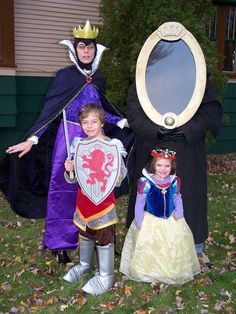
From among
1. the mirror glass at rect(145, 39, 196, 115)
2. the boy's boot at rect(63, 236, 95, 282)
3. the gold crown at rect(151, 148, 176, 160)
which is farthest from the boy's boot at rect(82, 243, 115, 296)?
the mirror glass at rect(145, 39, 196, 115)

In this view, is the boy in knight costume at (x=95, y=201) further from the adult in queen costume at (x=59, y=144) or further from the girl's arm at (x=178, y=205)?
the girl's arm at (x=178, y=205)

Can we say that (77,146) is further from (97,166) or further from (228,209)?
(228,209)

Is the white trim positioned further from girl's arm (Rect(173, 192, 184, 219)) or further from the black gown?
girl's arm (Rect(173, 192, 184, 219))

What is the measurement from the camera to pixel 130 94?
3.98 metres

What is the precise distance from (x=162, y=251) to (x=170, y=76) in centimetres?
148

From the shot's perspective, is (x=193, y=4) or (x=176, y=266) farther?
(x=193, y=4)

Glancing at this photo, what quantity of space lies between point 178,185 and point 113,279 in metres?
1.02

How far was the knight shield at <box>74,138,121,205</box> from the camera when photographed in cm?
358

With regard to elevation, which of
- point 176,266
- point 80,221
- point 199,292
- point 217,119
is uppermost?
point 217,119

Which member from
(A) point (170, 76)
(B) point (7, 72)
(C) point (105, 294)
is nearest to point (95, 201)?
(C) point (105, 294)

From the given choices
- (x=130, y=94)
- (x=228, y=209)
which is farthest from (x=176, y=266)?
(x=228, y=209)

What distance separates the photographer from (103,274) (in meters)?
3.85

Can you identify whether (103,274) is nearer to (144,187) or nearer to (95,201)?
(95,201)

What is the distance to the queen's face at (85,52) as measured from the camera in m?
3.92
